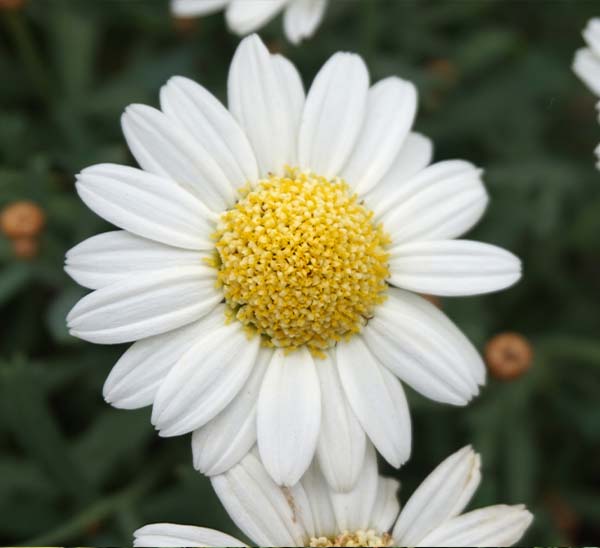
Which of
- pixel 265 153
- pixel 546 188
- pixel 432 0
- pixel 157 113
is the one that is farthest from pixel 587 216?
pixel 157 113

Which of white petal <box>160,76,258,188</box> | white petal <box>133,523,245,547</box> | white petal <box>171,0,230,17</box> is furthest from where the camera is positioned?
white petal <box>171,0,230,17</box>

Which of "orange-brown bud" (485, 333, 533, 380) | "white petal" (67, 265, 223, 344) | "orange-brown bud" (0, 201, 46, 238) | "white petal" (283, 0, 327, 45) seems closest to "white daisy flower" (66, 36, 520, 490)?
"white petal" (67, 265, 223, 344)

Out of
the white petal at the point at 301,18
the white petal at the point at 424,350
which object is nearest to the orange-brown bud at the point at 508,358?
the white petal at the point at 424,350

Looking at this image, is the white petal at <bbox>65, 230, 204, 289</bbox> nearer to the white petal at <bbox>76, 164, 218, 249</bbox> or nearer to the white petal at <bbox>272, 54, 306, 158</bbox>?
the white petal at <bbox>76, 164, 218, 249</bbox>

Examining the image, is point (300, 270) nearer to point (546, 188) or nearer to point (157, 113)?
point (157, 113)

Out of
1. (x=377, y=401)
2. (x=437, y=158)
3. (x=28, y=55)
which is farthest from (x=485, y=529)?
(x=28, y=55)

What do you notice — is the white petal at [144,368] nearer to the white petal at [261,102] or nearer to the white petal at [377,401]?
the white petal at [377,401]
